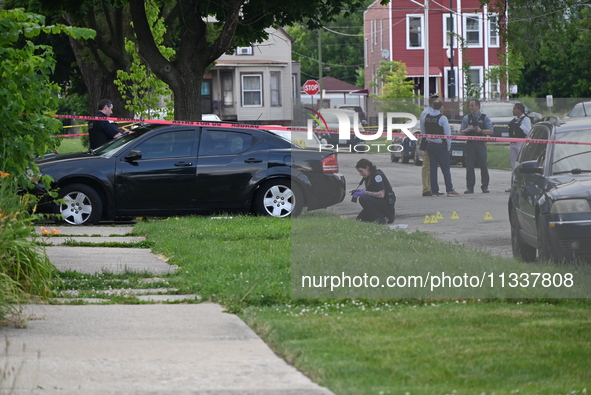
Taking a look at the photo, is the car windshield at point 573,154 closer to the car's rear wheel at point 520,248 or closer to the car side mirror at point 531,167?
the car side mirror at point 531,167

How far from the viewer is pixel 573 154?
8.34 meters

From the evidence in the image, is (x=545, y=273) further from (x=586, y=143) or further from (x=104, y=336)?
(x=104, y=336)

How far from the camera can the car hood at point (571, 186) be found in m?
8.11

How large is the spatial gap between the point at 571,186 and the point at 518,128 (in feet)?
2.73

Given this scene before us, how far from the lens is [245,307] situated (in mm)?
7672

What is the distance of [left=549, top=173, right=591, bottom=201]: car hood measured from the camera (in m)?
8.11

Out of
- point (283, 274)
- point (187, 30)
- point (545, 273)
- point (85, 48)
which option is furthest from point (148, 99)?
point (545, 273)

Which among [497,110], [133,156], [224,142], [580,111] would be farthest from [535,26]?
[580,111]

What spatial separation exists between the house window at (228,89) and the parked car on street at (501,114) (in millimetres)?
47332

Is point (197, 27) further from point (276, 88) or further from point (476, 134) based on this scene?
point (276, 88)

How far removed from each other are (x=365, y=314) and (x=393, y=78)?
32.1 m

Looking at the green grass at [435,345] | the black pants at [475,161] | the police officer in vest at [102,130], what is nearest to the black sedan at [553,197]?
the black pants at [475,161]

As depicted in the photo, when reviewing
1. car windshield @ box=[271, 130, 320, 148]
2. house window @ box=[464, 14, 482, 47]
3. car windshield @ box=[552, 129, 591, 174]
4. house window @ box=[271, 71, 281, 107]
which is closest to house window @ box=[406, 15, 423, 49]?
house window @ box=[271, 71, 281, 107]

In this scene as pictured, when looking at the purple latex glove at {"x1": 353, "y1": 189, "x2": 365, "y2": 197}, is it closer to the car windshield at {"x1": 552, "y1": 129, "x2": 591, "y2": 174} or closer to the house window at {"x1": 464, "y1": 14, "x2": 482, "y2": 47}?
the car windshield at {"x1": 552, "y1": 129, "x2": 591, "y2": 174}
